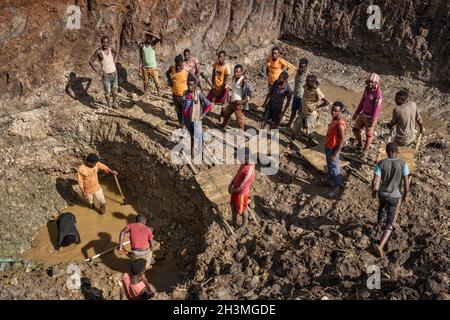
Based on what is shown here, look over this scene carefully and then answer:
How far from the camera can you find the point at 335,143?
27.4ft

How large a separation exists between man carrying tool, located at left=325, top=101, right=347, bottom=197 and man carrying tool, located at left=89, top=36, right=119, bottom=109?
476cm

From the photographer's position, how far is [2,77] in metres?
10.5

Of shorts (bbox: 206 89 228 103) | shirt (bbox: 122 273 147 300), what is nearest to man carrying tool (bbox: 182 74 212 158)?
shorts (bbox: 206 89 228 103)

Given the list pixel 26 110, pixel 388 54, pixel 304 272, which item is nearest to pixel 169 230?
pixel 304 272

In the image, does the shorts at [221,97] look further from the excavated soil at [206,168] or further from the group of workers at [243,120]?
the excavated soil at [206,168]

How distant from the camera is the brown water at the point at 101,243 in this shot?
9375 mm

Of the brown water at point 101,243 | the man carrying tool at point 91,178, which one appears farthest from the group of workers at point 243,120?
the brown water at point 101,243

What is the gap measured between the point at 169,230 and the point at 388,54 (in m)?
6.92

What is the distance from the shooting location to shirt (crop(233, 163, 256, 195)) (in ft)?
25.2

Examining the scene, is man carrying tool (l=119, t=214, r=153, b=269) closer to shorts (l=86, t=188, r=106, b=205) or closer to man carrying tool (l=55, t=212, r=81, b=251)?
man carrying tool (l=55, t=212, r=81, b=251)

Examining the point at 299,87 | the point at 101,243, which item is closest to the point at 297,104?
the point at 299,87

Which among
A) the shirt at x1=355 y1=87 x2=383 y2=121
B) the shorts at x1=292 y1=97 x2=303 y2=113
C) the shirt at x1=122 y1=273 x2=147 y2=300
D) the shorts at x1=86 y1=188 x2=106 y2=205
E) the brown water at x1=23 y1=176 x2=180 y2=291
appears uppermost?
the shirt at x1=355 y1=87 x2=383 y2=121

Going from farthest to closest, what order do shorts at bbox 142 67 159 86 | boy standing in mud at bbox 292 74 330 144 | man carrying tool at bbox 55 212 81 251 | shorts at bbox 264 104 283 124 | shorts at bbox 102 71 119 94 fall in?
shorts at bbox 142 67 159 86, shorts at bbox 102 71 119 94, shorts at bbox 264 104 283 124, man carrying tool at bbox 55 212 81 251, boy standing in mud at bbox 292 74 330 144

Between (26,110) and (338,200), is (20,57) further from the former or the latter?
(338,200)
